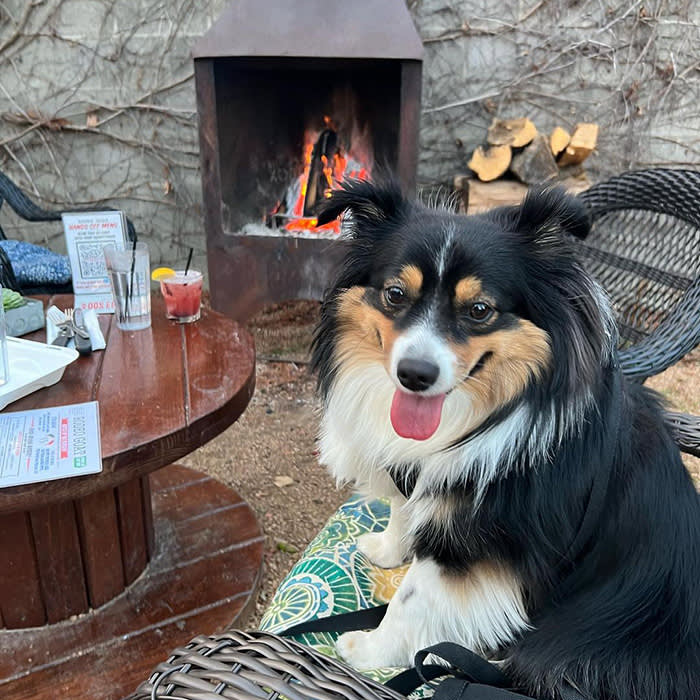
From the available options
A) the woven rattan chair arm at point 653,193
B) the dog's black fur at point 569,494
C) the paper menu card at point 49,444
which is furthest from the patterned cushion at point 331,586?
the woven rattan chair arm at point 653,193

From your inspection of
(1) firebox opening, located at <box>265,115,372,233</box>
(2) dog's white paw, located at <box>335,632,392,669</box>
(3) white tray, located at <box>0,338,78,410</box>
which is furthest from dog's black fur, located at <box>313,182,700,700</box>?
(1) firebox opening, located at <box>265,115,372,233</box>

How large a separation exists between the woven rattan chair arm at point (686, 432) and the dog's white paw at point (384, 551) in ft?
2.27

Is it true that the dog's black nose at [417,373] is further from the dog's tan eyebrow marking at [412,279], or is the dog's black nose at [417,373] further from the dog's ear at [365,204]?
the dog's ear at [365,204]

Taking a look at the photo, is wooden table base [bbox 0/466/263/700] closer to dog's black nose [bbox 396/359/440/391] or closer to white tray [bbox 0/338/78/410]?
white tray [bbox 0/338/78/410]

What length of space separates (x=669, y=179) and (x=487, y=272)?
3.82 feet

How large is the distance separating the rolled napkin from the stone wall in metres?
2.64

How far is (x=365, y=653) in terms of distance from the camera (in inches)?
48.5

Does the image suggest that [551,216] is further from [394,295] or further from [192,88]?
[192,88]

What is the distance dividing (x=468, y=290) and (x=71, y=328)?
119 cm

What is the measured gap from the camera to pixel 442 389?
3.71 feet

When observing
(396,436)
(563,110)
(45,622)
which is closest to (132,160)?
(563,110)

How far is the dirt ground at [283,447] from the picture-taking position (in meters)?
2.37

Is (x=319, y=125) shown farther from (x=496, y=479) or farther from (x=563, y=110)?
(x=496, y=479)

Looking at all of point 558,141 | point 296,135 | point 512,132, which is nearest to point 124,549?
point 296,135
